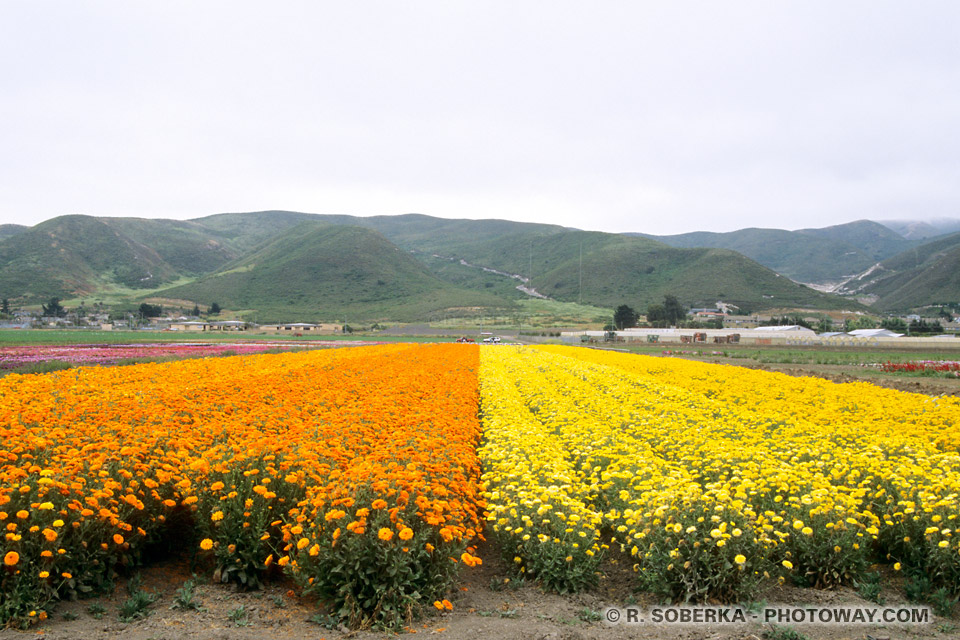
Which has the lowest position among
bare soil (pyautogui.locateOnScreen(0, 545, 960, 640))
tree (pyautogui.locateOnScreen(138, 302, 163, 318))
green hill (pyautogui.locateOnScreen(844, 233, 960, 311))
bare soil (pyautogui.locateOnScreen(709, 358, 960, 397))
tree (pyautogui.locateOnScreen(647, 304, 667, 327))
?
bare soil (pyautogui.locateOnScreen(709, 358, 960, 397))

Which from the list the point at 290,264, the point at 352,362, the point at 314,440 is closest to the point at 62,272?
the point at 290,264

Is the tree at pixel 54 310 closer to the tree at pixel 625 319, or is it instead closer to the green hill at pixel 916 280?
the tree at pixel 625 319

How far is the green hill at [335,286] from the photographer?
120875mm

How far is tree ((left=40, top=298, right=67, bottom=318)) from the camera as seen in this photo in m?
106

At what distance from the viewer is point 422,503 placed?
4941mm

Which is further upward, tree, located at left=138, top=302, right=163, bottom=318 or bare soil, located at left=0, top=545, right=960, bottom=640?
tree, located at left=138, top=302, right=163, bottom=318

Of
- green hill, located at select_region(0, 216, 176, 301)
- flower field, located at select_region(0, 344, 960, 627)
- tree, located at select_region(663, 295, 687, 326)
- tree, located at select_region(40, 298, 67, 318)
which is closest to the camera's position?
flower field, located at select_region(0, 344, 960, 627)

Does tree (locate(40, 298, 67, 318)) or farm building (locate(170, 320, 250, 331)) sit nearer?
farm building (locate(170, 320, 250, 331))

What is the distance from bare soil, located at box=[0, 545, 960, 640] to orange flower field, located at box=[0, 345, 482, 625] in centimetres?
18

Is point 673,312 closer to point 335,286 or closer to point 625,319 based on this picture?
point 625,319

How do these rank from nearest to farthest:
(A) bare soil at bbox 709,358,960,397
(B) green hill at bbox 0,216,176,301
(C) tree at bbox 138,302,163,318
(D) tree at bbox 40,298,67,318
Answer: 1. (A) bare soil at bbox 709,358,960,397
2. (D) tree at bbox 40,298,67,318
3. (C) tree at bbox 138,302,163,318
4. (B) green hill at bbox 0,216,176,301

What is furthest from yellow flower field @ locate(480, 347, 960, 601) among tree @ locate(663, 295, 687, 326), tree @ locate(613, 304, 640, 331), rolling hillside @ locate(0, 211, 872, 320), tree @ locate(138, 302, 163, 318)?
tree @ locate(138, 302, 163, 318)

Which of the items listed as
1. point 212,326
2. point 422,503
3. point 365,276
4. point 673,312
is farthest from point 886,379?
point 365,276

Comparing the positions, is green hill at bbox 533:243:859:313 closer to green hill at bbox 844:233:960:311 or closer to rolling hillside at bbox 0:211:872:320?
rolling hillside at bbox 0:211:872:320
